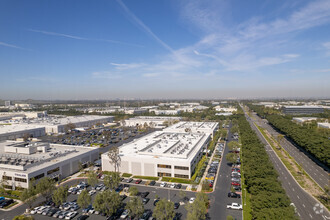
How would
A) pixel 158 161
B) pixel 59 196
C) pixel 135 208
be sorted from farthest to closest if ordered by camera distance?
pixel 158 161 → pixel 59 196 → pixel 135 208

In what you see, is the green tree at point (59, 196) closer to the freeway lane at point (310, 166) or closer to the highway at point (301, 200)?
the highway at point (301, 200)

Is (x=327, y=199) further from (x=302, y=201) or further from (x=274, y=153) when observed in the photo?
(x=274, y=153)

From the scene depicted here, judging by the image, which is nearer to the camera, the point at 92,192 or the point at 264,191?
the point at 264,191

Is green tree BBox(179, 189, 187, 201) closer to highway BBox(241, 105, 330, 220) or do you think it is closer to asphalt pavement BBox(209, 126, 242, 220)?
asphalt pavement BBox(209, 126, 242, 220)

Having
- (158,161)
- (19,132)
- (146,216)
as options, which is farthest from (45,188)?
(19,132)

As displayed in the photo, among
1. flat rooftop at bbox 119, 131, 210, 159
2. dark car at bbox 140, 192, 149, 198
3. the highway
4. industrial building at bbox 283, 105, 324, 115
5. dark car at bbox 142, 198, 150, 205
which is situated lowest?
the highway

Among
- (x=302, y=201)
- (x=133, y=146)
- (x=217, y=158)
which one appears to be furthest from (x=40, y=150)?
(x=302, y=201)

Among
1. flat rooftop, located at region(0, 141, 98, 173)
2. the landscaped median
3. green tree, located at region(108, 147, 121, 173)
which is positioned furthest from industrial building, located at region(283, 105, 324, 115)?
flat rooftop, located at region(0, 141, 98, 173)

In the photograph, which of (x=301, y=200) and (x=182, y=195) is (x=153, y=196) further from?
(x=301, y=200)

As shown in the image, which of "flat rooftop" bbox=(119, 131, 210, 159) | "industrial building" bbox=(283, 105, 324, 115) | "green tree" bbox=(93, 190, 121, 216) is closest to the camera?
"green tree" bbox=(93, 190, 121, 216)

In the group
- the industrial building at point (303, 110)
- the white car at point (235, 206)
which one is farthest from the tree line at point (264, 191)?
the industrial building at point (303, 110)
